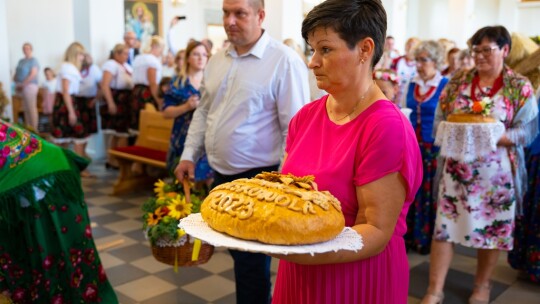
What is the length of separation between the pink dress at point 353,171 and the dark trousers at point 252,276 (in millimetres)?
889

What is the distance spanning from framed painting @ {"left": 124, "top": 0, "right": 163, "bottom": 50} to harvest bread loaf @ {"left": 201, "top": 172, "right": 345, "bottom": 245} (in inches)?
482

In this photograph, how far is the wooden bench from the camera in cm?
629

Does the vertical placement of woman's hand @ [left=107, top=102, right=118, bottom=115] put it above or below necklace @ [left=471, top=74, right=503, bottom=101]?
below

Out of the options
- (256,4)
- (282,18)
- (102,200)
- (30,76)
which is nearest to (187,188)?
(256,4)

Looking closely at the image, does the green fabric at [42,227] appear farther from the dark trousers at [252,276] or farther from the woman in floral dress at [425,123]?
the woman in floral dress at [425,123]

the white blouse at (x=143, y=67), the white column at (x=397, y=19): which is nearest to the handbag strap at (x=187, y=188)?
the white blouse at (x=143, y=67)

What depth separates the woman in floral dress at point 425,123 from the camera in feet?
13.8

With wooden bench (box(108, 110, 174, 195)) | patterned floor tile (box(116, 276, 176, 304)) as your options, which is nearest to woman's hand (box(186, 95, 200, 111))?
wooden bench (box(108, 110, 174, 195))

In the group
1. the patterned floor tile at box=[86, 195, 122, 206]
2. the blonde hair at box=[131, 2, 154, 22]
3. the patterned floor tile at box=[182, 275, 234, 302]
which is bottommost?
the patterned floor tile at box=[86, 195, 122, 206]

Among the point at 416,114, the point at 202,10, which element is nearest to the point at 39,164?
the point at 416,114

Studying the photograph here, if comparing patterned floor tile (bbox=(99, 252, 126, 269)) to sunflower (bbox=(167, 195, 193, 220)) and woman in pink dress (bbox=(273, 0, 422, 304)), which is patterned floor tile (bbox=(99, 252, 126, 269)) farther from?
woman in pink dress (bbox=(273, 0, 422, 304))

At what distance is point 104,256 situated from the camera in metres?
4.27

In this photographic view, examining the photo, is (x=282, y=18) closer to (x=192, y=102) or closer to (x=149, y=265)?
(x=192, y=102)

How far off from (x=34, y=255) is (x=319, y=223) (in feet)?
6.35
